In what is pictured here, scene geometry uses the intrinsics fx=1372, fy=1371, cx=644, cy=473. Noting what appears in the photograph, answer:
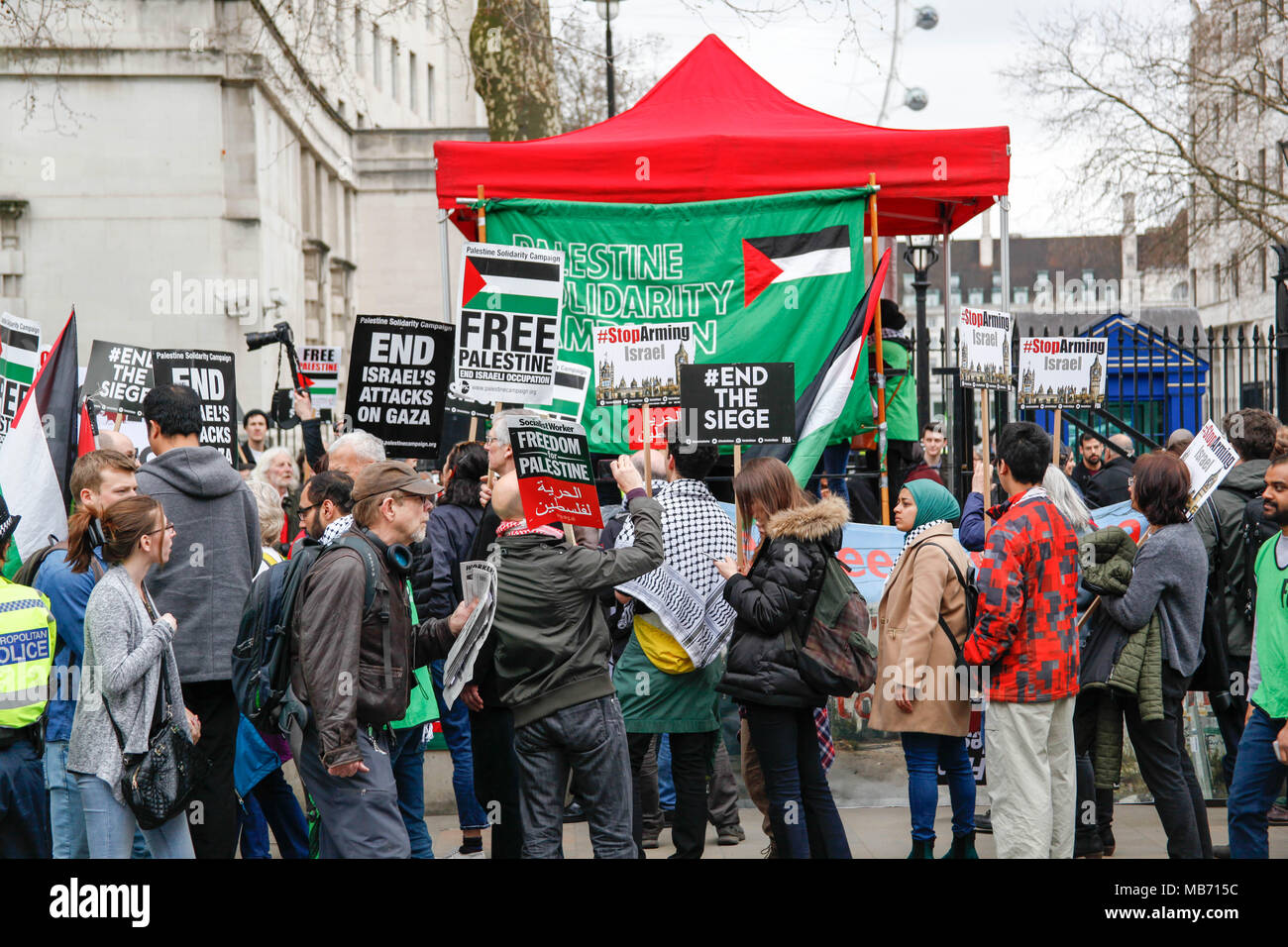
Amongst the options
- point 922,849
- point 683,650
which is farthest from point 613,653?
point 922,849

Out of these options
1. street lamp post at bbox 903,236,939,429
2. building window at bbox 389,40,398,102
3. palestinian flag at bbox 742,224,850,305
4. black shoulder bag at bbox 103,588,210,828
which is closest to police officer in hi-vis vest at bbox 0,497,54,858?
black shoulder bag at bbox 103,588,210,828

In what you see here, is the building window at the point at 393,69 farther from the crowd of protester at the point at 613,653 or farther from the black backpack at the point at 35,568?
the black backpack at the point at 35,568

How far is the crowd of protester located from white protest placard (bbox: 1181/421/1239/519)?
0.11 meters

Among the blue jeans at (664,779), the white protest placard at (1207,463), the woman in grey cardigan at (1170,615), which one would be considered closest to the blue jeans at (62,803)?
the blue jeans at (664,779)

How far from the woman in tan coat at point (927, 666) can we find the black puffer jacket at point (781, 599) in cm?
57

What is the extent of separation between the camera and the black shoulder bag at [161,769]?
4.93 m

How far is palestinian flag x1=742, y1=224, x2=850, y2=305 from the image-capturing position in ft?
30.6

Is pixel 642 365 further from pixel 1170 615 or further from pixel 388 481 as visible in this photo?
pixel 1170 615

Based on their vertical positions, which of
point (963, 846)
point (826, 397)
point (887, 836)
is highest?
point (826, 397)

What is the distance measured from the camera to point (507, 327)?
690 cm

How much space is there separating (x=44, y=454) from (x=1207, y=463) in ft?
17.7

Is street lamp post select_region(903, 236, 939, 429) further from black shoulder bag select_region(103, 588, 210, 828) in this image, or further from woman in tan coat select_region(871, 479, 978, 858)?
black shoulder bag select_region(103, 588, 210, 828)
